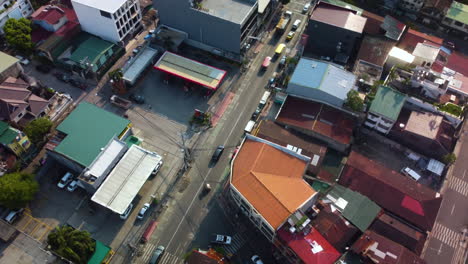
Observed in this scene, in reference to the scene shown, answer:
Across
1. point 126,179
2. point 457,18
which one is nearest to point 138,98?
point 126,179

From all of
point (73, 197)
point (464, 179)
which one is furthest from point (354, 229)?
point (73, 197)

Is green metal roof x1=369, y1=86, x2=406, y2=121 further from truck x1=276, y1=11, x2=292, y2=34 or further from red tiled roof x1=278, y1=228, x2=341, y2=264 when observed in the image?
truck x1=276, y1=11, x2=292, y2=34

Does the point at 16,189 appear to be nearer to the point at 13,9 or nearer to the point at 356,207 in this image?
the point at 13,9

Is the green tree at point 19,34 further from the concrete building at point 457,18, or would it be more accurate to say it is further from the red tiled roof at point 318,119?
the concrete building at point 457,18

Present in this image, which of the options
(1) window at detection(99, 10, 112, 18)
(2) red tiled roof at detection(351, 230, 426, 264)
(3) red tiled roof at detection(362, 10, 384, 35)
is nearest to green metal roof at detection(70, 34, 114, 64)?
(1) window at detection(99, 10, 112, 18)

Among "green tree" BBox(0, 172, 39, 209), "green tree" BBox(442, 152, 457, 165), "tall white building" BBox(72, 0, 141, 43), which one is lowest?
"green tree" BBox(0, 172, 39, 209)

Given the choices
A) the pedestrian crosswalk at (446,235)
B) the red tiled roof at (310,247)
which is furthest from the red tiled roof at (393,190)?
the red tiled roof at (310,247)
